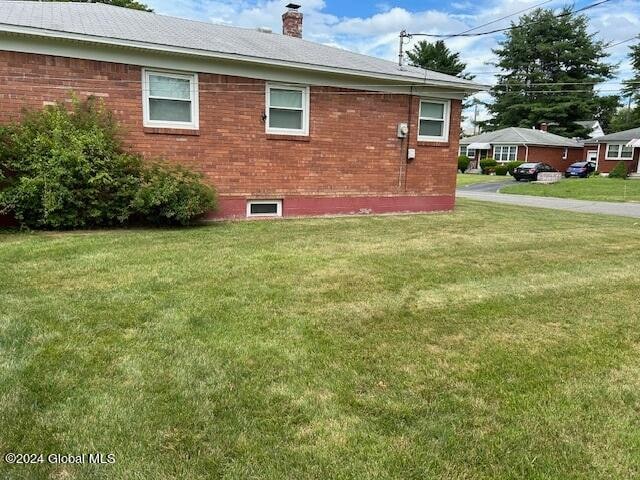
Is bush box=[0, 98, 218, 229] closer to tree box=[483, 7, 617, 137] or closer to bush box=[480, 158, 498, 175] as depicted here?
bush box=[480, 158, 498, 175]

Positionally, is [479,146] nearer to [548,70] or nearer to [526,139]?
[526,139]

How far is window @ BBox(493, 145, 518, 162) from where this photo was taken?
145 ft

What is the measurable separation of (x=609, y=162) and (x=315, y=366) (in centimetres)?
4388

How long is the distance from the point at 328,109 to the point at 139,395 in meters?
8.81

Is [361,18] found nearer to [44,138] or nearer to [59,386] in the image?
[44,138]

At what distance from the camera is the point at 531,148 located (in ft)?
142

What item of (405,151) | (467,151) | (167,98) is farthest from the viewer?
(467,151)

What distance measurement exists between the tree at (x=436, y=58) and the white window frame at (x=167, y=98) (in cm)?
4625

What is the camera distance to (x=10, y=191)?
7555mm

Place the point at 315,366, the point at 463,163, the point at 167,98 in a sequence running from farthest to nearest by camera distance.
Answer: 1. the point at 463,163
2. the point at 167,98
3. the point at 315,366

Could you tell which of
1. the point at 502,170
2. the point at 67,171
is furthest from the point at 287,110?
the point at 502,170

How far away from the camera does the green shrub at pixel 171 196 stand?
8227 mm

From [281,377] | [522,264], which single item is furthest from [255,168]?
[281,377]

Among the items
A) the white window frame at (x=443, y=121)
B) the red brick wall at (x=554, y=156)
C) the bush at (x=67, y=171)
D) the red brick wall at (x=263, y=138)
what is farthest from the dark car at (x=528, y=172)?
the bush at (x=67, y=171)
